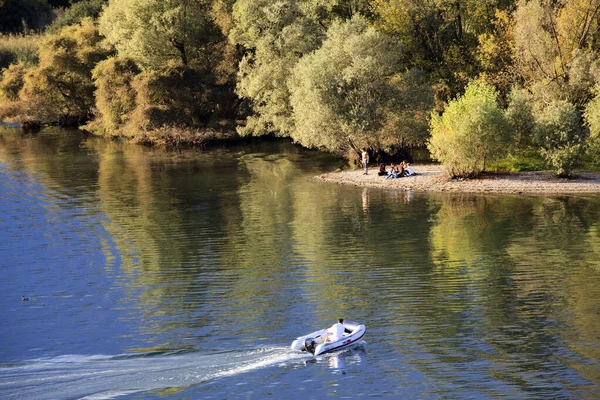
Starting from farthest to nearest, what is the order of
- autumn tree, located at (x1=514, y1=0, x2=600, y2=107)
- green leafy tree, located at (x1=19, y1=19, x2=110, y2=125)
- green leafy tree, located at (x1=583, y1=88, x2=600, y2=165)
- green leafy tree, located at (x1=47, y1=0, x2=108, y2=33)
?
1. green leafy tree, located at (x1=47, y1=0, x2=108, y2=33)
2. green leafy tree, located at (x1=19, y1=19, x2=110, y2=125)
3. autumn tree, located at (x1=514, y1=0, x2=600, y2=107)
4. green leafy tree, located at (x1=583, y1=88, x2=600, y2=165)

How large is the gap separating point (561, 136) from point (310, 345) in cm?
4288

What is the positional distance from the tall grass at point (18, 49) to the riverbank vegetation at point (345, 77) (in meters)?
20.0

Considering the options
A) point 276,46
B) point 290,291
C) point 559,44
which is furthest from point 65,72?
point 290,291

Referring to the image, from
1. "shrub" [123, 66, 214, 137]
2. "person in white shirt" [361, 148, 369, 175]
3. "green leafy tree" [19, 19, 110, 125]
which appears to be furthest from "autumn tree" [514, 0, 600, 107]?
"green leafy tree" [19, 19, 110, 125]

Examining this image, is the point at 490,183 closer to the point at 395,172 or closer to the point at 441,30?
the point at 395,172

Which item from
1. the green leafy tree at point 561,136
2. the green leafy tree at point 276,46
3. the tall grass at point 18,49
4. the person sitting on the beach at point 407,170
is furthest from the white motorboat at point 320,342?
the tall grass at point 18,49

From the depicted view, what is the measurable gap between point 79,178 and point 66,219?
66.1ft

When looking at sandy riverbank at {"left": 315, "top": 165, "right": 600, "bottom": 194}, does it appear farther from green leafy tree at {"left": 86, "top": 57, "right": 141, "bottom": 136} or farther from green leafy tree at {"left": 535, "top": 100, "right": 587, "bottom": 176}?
green leafy tree at {"left": 86, "top": 57, "right": 141, "bottom": 136}

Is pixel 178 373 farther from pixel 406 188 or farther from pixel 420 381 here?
pixel 406 188

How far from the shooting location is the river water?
31.5 meters

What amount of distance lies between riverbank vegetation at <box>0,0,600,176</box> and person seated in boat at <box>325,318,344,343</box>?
3808cm

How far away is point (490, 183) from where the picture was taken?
68875mm

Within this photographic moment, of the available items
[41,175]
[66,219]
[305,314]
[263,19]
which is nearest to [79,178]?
[41,175]

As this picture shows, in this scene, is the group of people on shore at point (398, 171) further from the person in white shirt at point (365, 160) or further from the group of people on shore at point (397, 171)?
the person in white shirt at point (365, 160)
